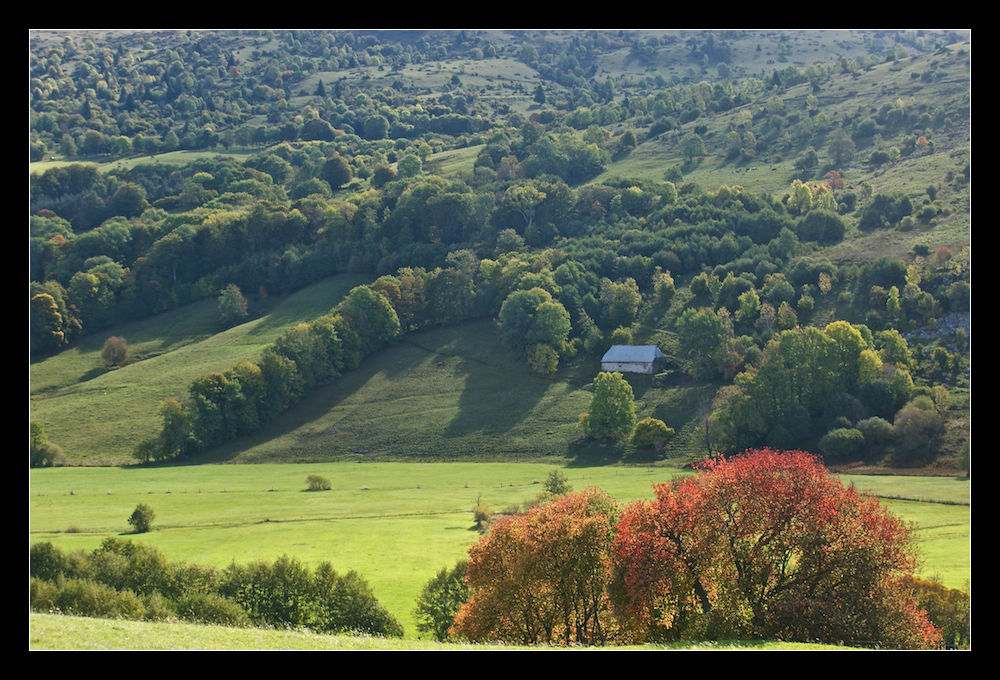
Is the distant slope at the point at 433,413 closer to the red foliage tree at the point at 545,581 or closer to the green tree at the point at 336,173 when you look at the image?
the red foliage tree at the point at 545,581

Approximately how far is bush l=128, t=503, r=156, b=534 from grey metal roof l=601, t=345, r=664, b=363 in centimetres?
5825

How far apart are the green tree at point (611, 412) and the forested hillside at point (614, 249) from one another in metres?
3.83

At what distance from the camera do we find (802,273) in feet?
337

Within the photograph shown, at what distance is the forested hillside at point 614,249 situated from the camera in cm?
8075

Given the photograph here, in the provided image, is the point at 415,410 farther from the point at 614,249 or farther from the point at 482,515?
the point at 614,249

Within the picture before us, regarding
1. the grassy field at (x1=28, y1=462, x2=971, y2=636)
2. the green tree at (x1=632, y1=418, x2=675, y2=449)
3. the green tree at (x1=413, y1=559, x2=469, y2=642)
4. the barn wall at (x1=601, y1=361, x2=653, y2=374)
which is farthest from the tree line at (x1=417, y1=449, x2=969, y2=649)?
the barn wall at (x1=601, y1=361, x2=653, y2=374)

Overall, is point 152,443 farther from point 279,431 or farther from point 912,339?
point 912,339

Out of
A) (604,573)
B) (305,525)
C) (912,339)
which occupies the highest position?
(912,339)

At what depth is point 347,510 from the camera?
6212 cm

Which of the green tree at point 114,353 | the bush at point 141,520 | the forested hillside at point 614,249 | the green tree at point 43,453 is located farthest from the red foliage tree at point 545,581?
the green tree at point 114,353

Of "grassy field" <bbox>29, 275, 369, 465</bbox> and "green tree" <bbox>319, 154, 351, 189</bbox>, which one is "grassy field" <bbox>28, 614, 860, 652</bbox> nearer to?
"grassy field" <bbox>29, 275, 369, 465</bbox>

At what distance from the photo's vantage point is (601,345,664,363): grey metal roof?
95938 millimetres
